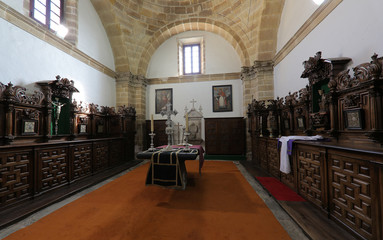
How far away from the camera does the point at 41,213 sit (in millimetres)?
2967

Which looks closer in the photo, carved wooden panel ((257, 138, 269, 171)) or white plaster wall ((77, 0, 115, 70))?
carved wooden panel ((257, 138, 269, 171))

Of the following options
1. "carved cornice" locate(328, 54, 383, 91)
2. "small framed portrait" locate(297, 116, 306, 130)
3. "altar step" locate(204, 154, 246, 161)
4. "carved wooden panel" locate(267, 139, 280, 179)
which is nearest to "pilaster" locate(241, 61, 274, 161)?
"altar step" locate(204, 154, 246, 161)

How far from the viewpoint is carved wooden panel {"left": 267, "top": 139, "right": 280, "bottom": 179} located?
465 cm

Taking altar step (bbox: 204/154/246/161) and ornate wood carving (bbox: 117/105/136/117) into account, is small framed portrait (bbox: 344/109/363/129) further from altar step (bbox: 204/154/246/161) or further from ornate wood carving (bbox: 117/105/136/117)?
ornate wood carving (bbox: 117/105/136/117)

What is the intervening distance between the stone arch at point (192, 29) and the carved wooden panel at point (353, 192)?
22.0ft

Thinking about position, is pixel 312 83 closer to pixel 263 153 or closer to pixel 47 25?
Answer: pixel 263 153

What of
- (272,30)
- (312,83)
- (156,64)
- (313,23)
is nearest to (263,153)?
(312,83)

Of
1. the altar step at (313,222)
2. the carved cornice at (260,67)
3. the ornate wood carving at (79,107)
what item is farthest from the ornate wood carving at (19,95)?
the carved cornice at (260,67)

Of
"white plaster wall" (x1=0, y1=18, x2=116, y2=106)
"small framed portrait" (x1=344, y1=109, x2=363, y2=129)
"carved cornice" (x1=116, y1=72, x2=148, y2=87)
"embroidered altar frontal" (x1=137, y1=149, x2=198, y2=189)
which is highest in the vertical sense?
"carved cornice" (x1=116, y1=72, x2=148, y2=87)

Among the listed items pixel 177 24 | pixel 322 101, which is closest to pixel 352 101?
pixel 322 101

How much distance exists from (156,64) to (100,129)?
4.94m

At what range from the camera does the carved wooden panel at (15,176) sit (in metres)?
2.98

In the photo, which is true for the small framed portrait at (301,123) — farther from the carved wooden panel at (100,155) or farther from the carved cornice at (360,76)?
the carved wooden panel at (100,155)

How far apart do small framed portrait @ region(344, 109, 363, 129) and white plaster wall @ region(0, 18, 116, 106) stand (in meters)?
7.37
